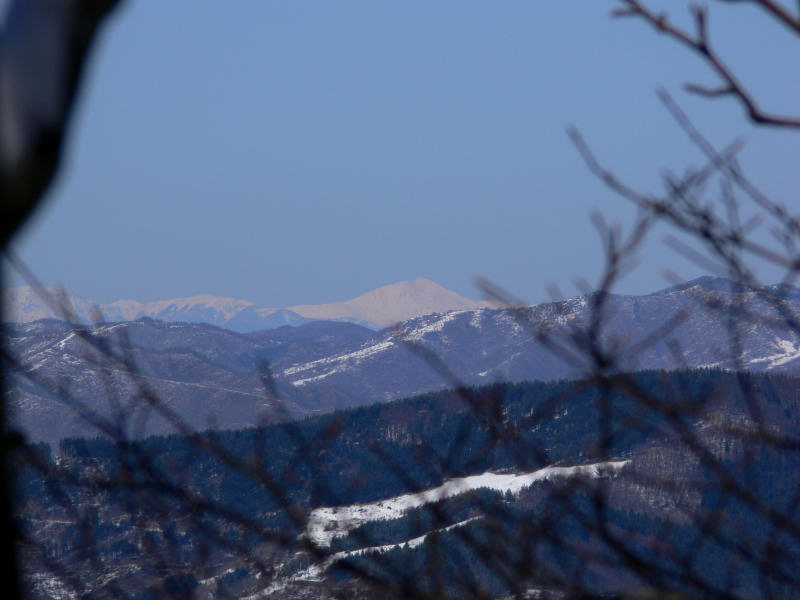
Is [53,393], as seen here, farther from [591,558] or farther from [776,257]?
[776,257]

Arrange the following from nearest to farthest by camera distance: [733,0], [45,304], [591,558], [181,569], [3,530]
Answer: [3,530]
[733,0]
[591,558]
[45,304]
[181,569]

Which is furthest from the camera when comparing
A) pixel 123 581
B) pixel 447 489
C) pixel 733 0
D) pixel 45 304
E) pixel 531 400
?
pixel 531 400

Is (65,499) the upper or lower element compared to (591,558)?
upper

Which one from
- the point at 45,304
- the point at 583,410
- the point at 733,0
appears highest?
the point at 733,0

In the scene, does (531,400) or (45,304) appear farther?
(531,400)

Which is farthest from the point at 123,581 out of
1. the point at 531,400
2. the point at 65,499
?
the point at 531,400

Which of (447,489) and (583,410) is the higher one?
(447,489)

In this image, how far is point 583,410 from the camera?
460 ft

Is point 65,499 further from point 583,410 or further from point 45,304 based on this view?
point 583,410

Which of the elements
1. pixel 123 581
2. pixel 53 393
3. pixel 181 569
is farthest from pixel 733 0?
pixel 123 581

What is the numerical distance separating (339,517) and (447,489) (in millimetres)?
739

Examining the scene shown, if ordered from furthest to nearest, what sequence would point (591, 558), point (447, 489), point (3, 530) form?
point (447, 489) → point (591, 558) → point (3, 530)

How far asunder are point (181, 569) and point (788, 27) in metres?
3.42

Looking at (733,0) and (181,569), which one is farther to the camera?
(181,569)
